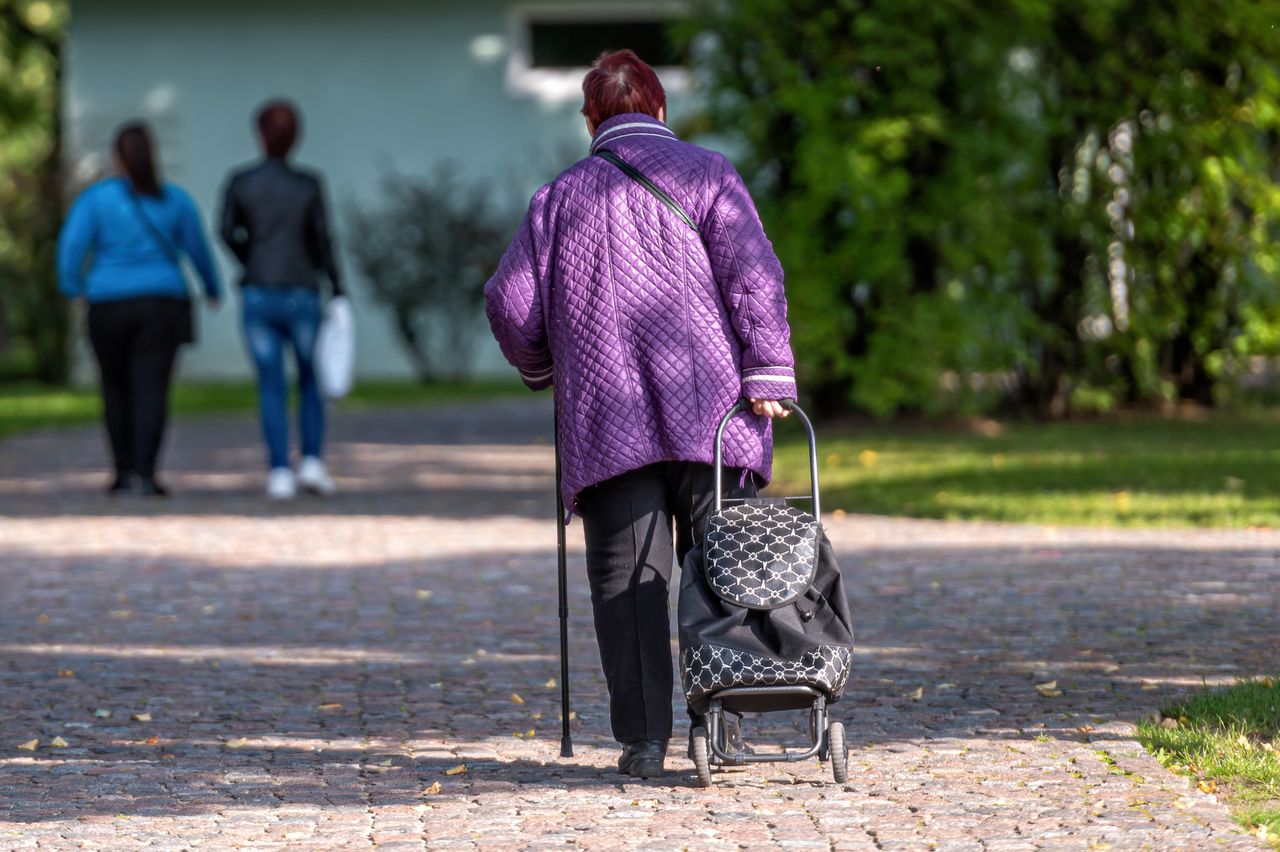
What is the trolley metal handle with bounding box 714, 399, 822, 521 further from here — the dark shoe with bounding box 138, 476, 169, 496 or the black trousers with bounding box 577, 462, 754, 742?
the dark shoe with bounding box 138, 476, 169, 496

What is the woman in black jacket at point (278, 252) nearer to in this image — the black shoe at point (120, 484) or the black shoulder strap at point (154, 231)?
the black shoulder strap at point (154, 231)

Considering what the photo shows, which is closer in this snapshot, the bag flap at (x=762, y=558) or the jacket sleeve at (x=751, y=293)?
the bag flap at (x=762, y=558)

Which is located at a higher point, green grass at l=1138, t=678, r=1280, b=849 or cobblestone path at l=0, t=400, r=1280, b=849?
green grass at l=1138, t=678, r=1280, b=849

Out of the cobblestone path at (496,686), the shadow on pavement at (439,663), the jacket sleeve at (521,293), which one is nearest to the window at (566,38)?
the cobblestone path at (496,686)

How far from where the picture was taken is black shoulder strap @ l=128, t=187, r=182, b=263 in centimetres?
1157

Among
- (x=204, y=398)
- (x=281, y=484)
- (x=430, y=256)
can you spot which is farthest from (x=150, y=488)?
(x=430, y=256)

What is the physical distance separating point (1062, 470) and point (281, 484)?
4.45m

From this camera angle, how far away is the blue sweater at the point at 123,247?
1155cm

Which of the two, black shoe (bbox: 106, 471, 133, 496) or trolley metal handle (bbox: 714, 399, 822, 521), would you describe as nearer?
trolley metal handle (bbox: 714, 399, 822, 521)

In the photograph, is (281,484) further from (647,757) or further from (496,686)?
(647,757)

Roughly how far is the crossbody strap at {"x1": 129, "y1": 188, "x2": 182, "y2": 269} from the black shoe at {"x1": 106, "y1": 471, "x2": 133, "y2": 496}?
1.30m

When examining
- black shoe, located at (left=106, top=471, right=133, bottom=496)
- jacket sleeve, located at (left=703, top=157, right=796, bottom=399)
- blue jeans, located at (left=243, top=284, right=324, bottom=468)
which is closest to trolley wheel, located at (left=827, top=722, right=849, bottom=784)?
jacket sleeve, located at (left=703, top=157, right=796, bottom=399)

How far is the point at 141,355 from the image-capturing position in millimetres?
11617

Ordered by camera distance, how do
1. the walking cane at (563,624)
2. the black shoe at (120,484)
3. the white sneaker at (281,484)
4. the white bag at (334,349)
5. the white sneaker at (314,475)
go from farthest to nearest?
the black shoe at (120,484), the white sneaker at (314,475), the white sneaker at (281,484), the white bag at (334,349), the walking cane at (563,624)
